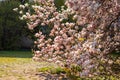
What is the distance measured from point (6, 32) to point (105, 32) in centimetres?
1800

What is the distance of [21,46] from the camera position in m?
24.7

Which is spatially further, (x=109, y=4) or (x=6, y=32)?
(x=6, y=32)

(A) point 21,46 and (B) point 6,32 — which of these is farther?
(A) point 21,46

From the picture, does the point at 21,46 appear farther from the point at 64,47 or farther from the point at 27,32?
the point at 64,47

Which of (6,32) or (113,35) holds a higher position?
(6,32)

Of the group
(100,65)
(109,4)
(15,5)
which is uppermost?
(15,5)

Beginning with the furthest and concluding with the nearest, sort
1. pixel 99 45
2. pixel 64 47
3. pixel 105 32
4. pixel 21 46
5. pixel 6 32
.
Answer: pixel 21 46 < pixel 6 32 < pixel 64 47 < pixel 105 32 < pixel 99 45

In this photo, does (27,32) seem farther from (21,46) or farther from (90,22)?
(90,22)

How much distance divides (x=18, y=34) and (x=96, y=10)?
60.3ft

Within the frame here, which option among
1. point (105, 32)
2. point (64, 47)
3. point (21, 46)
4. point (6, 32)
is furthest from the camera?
→ point (21, 46)

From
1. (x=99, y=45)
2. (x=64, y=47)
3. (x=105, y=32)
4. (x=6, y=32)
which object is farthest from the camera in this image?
(x=6, y=32)

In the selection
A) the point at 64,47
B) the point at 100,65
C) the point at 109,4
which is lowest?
the point at 100,65

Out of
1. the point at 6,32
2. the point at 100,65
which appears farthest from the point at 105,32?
the point at 6,32

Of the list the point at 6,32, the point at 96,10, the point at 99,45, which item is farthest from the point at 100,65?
the point at 6,32
